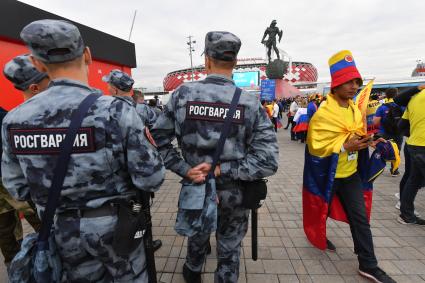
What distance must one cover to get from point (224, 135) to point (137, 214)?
73 cm

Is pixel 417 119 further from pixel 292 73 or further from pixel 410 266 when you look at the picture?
pixel 292 73

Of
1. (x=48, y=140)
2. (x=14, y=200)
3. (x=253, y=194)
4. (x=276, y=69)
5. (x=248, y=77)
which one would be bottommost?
(x=14, y=200)

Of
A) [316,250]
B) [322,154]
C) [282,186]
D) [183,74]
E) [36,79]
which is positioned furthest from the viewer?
[183,74]

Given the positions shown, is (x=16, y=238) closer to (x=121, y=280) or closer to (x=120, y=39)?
(x=121, y=280)

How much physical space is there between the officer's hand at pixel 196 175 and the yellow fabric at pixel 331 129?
4.44 ft

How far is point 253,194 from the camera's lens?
1929 millimetres

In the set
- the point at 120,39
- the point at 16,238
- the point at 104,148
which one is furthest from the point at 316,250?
the point at 120,39

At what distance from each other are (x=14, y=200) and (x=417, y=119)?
4374 mm

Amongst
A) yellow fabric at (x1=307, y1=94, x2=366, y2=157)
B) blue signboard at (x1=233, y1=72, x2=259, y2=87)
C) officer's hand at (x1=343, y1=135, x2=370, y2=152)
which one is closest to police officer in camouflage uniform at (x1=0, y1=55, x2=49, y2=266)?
yellow fabric at (x1=307, y1=94, x2=366, y2=157)

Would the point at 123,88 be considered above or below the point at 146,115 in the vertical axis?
above

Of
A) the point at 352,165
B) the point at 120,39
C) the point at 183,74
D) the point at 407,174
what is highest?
the point at 183,74

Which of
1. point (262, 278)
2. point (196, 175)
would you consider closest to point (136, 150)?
point (196, 175)

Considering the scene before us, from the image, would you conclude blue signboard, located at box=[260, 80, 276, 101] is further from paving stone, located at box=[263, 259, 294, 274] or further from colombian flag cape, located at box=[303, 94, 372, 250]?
paving stone, located at box=[263, 259, 294, 274]

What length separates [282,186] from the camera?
17.6ft
